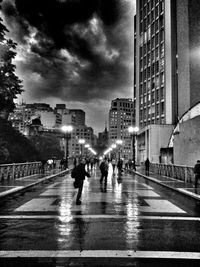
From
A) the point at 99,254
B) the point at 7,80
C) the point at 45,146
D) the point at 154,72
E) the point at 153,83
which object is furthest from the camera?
the point at 45,146

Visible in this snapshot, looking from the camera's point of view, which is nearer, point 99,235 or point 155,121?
point 99,235

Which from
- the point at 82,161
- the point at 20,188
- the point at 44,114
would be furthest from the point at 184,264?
the point at 44,114

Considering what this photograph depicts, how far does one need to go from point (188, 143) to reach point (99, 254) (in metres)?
27.0

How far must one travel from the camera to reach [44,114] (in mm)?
184875

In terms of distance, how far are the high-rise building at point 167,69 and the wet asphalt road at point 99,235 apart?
5108 centimetres

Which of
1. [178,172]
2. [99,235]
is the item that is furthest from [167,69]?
[99,235]

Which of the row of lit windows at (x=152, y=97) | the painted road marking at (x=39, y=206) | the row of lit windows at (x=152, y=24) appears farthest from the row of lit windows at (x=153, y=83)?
the painted road marking at (x=39, y=206)

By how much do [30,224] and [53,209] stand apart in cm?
225

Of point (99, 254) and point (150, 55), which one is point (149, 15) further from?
point (99, 254)

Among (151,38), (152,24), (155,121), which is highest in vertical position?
(152,24)

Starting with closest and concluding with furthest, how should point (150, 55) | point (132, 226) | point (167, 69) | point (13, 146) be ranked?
point (132, 226) → point (13, 146) → point (167, 69) → point (150, 55)

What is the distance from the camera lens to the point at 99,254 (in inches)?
206

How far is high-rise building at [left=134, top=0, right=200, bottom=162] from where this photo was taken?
199 ft

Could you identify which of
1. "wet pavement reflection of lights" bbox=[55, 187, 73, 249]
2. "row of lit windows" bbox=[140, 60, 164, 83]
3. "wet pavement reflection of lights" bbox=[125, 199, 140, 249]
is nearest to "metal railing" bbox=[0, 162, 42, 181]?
"wet pavement reflection of lights" bbox=[55, 187, 73, 249]
